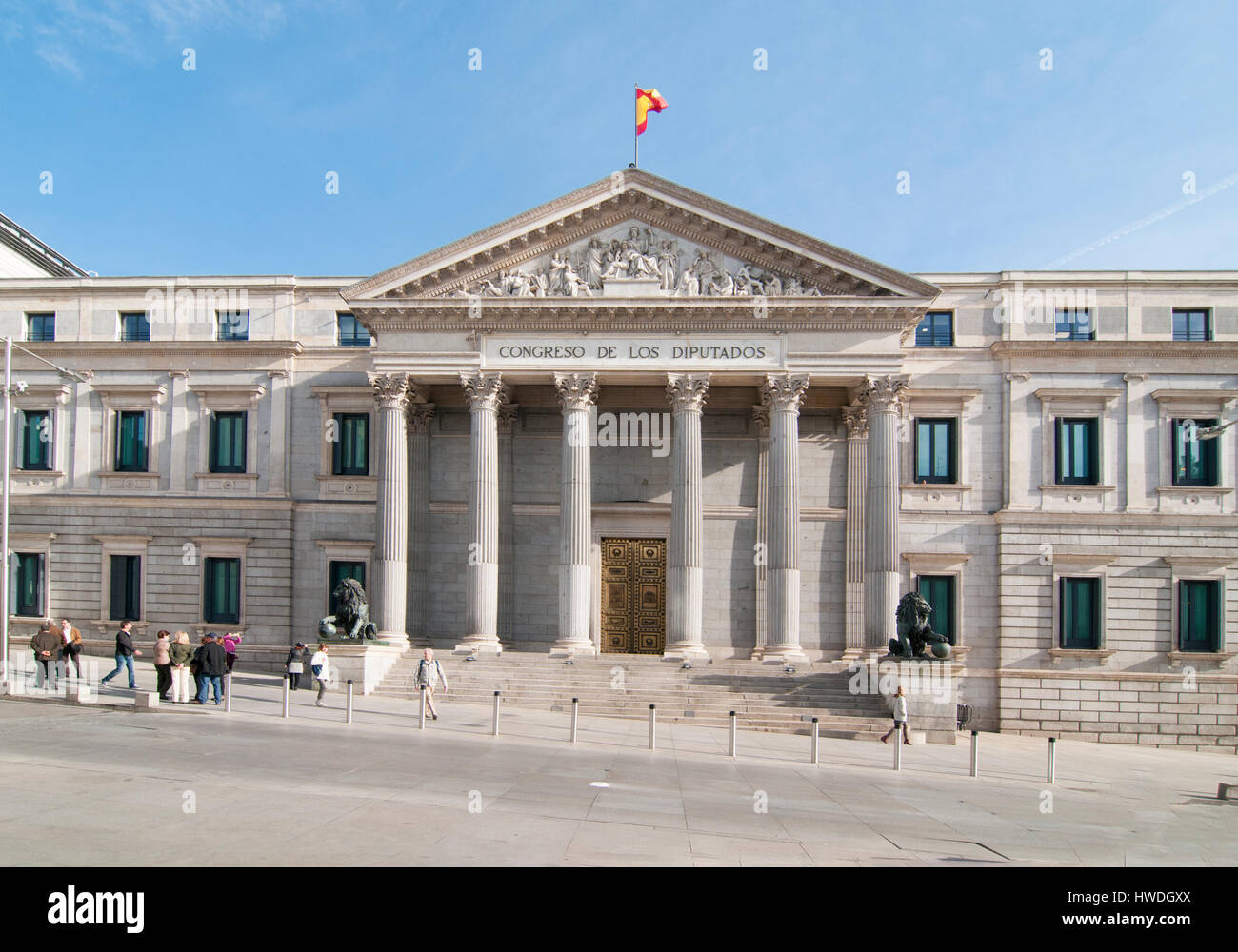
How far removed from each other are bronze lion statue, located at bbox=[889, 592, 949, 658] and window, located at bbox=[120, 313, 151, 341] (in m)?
32.4

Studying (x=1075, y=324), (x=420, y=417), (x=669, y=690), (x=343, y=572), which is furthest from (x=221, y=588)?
(x=1075, y=324)

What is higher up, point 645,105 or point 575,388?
point 645,105

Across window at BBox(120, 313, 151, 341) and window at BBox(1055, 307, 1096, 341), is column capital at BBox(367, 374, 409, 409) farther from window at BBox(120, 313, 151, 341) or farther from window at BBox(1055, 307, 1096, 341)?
window at BBox(1055, 307, 1096, 341)

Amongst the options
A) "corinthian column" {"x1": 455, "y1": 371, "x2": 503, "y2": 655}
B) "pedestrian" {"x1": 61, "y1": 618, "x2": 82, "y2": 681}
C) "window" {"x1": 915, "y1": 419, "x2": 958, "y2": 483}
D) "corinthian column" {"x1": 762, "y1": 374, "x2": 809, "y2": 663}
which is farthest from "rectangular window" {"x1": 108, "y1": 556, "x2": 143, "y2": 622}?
"window" {"x1": 915, "y1": 419, "x2": 958, "y2": 483}

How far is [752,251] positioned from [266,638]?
2410 centimetres

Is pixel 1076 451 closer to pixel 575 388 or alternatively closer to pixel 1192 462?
pixel 1192 462

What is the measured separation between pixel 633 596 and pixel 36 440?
25806mm

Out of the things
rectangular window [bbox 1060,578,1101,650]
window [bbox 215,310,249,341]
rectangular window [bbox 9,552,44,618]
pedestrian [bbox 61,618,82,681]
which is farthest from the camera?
window [bbox 215,310,249,341]

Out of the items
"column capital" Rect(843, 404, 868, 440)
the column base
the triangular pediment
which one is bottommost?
the column base

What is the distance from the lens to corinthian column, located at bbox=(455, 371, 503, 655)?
3281 cm

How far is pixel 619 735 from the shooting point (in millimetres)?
25016

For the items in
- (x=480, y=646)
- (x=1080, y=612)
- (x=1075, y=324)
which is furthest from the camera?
(x=1075, y=324)

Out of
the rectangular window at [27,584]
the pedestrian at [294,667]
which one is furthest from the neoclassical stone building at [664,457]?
the pedestrian at [294,667]

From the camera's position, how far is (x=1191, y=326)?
36.7 meters
